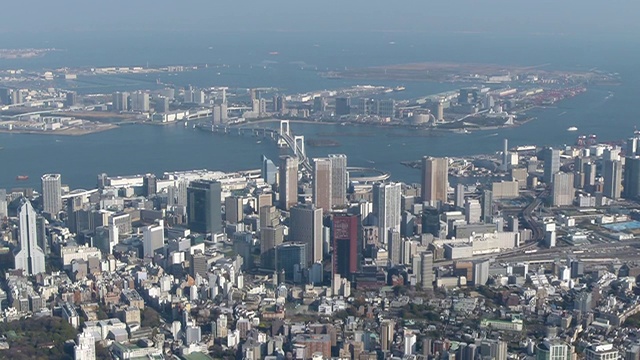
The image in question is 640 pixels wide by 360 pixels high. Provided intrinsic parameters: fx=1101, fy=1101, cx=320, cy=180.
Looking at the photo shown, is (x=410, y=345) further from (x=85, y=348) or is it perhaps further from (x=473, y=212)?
(x=473, y=212)

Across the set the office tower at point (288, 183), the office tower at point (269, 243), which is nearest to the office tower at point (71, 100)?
the office tower at point (288, 183)

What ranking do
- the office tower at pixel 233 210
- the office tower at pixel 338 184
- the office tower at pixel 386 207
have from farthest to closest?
1. the office tower at pixel 338 184
2. the office tower at pixel 233 210
3. the office tower at pixel 386 207

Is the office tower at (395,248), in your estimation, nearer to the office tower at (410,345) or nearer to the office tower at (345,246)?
the office tower at (345,246)

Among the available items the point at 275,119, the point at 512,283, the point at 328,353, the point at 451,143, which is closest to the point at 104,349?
the point at 328,353

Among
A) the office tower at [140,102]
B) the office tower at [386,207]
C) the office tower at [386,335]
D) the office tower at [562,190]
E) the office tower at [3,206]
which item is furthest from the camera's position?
the office tower at [140,102]

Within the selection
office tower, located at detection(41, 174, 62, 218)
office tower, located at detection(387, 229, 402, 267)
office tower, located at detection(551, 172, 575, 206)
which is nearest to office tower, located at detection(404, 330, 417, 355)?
office tower, located at detection(387, 229, 402, 267)

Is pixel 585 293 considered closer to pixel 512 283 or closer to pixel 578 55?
pixel 512 283
